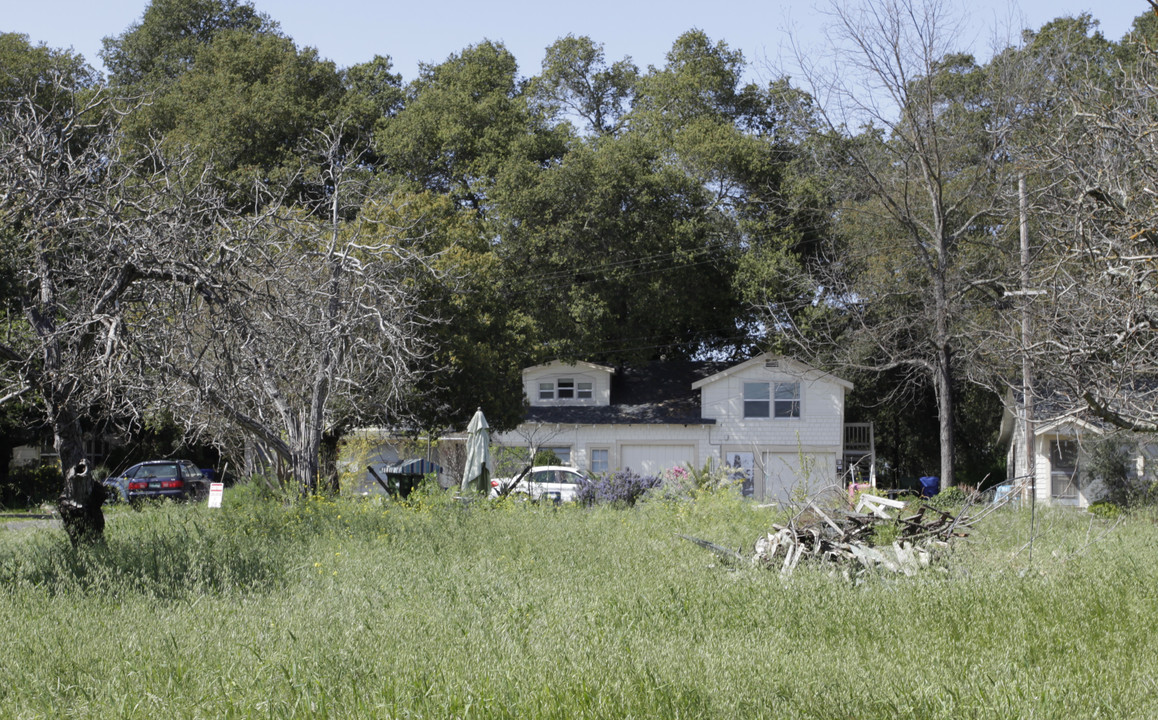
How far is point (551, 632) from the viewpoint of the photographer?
6.36 meters

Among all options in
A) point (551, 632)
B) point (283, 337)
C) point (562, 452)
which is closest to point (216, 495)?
point (283, 337)

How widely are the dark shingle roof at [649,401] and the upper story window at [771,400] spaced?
149 centimetres

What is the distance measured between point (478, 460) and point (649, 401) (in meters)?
17.2

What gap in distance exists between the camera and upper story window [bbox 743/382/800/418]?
3200 cm

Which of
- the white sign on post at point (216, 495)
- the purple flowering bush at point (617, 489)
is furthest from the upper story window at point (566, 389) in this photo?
the white sign on post at point (216, 495)

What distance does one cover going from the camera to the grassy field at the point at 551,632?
4.91 m

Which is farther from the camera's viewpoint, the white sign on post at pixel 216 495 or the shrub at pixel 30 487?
the shrub at pixel 30 487

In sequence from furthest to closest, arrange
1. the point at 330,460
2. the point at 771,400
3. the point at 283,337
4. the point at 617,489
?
1. the point at 771,400
2. the point at 330,460
3. the point at 617,489
4. the point at 283,337

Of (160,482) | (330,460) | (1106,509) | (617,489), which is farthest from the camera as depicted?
(160,482)

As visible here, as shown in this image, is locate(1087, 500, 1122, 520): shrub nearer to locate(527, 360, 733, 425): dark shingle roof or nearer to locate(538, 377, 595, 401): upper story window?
locate(527, 360, 733, 425): dark shingle roof

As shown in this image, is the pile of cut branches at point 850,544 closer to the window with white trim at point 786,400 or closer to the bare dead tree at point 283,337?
the bare dead tree at point 283,337

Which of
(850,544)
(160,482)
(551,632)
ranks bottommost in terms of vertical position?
(160,482)

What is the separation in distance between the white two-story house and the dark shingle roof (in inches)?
1.8

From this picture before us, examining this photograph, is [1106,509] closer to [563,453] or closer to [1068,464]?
[1068,464]
